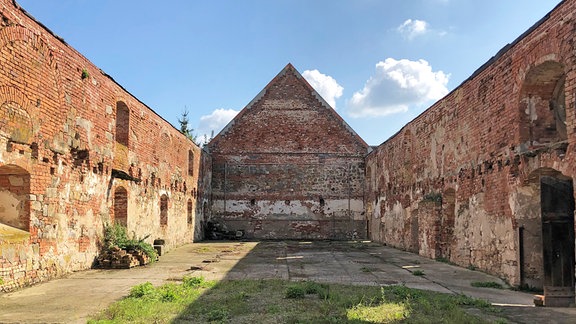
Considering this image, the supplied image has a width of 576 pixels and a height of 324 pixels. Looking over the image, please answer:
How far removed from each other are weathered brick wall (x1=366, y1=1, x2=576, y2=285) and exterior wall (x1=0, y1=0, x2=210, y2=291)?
932 centimetres

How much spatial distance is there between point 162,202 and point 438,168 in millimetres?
10095

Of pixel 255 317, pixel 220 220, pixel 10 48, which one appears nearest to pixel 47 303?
pixel 255 317

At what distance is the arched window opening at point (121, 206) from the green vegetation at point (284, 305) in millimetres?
5426

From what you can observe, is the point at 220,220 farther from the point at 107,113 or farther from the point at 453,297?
the point at 453,297

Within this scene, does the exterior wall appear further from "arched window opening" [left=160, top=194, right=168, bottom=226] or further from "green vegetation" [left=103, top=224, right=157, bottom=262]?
"arched window opening" [left=160, top=194, right=168, bottom=226]

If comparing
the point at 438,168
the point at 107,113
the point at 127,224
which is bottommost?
the point at 127,224

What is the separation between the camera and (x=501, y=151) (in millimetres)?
10531

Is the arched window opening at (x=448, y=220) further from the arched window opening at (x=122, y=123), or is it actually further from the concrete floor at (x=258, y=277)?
the arched window opening at (x=122, y=123)

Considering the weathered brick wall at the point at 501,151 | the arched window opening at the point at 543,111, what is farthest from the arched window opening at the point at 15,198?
the arched window opening at the point at 543,111

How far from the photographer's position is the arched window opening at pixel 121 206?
44.2ft

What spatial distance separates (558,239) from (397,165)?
41.0 ft

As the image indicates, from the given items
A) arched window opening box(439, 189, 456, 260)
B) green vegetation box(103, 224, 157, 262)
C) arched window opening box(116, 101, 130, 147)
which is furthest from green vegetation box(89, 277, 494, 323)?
arched window opening box(116, 101, 130, 147)

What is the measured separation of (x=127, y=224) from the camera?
44.5 ft

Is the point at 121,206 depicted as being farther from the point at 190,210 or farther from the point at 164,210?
the point at 190,210
